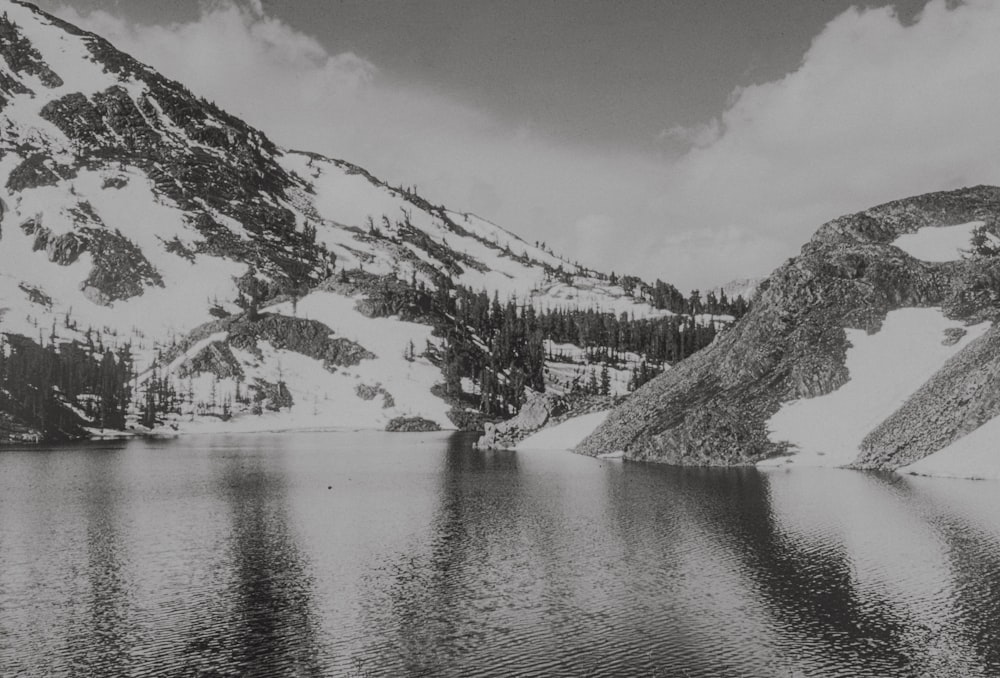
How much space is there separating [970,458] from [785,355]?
35.5m

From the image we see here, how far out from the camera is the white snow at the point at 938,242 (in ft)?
429

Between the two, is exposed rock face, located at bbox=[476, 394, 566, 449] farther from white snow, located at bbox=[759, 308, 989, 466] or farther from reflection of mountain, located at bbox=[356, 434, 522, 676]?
reflection of mountain, located at bbox=[356, 434, 522, 676]

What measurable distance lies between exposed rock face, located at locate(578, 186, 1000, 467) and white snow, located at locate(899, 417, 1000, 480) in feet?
23.0

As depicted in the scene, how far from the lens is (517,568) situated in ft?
153

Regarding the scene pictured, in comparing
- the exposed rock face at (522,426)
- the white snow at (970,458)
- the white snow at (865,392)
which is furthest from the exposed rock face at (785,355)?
the exposed rock face at (522,426)

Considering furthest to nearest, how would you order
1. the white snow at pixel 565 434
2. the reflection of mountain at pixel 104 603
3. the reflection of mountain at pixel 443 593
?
the white snow at pixel 565 434
the reflection of mountain at pixel 443 593
the reflection of mountain at pixel 104 603

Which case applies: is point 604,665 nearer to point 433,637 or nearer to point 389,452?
point 433,637

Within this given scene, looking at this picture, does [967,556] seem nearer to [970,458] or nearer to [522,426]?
[970,458]

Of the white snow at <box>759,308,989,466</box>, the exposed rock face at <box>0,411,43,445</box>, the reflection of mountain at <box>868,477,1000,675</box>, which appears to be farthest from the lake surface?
the exposed rock face at <box>0,411,43,445</box>

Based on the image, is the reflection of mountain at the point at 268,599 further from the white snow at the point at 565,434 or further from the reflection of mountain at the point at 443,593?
the white snow at the point at 565,434

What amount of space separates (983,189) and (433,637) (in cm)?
15976

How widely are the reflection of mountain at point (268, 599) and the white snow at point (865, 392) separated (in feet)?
208

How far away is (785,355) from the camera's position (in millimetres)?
111812

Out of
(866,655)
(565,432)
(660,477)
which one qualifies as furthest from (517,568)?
(565,432)
